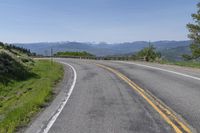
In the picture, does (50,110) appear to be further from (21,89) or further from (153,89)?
(21,89)

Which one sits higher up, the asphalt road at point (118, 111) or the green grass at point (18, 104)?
the asphalt road at point (118, 111)

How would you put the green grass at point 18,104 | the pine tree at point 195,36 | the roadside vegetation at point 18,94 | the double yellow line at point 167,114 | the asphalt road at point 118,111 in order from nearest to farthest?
the double yellow line at point 167,114 → the asphalt road at point 118,111 → the green grass at point 18,104 → the roadside vegetation at point 18,94 → the pine tree at point 195,36

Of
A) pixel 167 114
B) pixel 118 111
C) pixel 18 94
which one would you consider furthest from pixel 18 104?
pixel 167 114

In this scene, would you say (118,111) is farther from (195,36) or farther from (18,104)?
(195,36)

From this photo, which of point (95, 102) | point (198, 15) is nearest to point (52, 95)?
point (95, 102)

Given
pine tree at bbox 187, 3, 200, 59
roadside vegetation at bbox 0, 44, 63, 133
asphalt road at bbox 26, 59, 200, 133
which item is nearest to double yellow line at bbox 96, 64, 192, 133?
asphalt road at bbox 26, 59, 200, 133

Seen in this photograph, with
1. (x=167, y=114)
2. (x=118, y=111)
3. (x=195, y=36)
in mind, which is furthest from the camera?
(x=195, y=36)

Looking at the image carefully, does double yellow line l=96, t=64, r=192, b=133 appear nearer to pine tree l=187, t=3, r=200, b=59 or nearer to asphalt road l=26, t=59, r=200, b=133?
asphalt road l=26, t=59, r=200, b=133

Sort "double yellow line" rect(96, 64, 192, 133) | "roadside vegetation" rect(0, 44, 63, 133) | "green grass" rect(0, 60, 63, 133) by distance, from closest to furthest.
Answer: "double yellow line" rect(96, 64, 192, 133), "green grass" rect(0, 60, 63, 133), "roadside vegetation" rect(0, 44, 63, 133)

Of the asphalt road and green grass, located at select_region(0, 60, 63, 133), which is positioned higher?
the asphalt road

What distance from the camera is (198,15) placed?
66625 millimetres

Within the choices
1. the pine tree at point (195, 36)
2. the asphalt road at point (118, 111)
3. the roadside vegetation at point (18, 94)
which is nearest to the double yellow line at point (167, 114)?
the asphalt road at point (118, 111)

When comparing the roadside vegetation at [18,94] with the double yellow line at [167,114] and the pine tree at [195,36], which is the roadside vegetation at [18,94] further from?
the pine tree at [195,36]

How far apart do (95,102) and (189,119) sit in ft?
14.2
